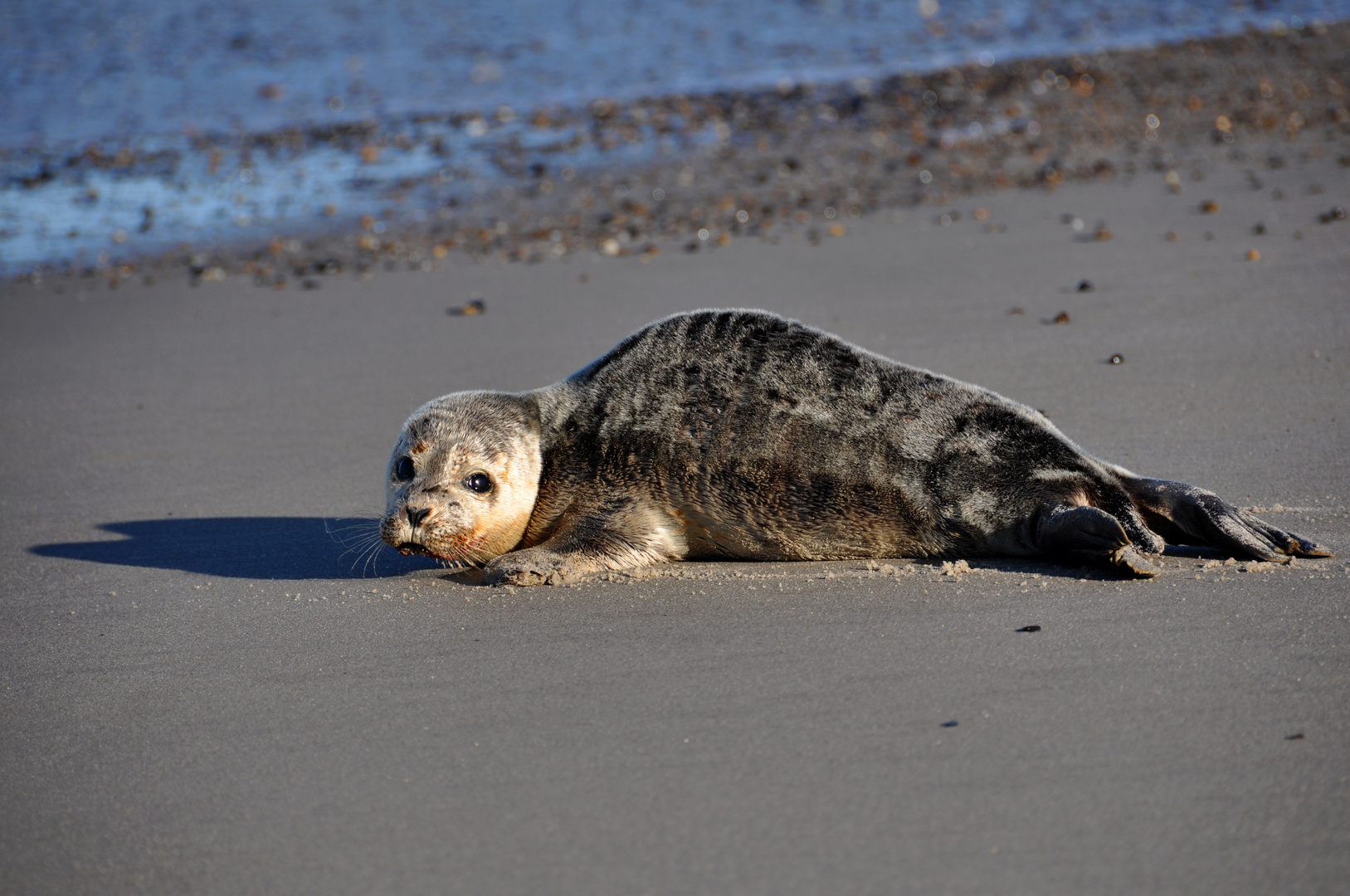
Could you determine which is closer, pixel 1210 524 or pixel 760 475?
pixel 1210 524

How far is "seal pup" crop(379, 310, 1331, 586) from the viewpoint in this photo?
11.3 ft

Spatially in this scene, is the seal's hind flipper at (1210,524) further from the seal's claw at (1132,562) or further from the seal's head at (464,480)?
the seal's head at (464,480)

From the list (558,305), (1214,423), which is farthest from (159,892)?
(558,305)

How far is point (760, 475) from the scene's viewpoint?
3650 mm

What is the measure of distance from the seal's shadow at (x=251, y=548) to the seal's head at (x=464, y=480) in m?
0.25

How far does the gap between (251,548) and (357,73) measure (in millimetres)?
11341

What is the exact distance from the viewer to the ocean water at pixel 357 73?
9.91 m

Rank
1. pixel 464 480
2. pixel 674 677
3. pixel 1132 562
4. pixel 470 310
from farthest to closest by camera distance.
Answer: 1. pixel 470 310
2. pixel 464 480
3. pixel 1132 562
4. pixel 674 677

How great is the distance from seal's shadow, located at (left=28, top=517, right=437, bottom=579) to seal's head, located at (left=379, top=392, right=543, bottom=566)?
0.25 metres

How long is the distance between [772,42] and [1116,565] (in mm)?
11762

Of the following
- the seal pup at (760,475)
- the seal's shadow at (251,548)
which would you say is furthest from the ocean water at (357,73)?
the seal pup at (760,475)

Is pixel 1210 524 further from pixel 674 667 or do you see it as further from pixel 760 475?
pixel 674 667

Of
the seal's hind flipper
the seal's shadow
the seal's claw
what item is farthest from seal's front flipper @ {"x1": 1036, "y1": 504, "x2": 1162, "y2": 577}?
the seal's shadow

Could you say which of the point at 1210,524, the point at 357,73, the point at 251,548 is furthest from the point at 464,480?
the point at 357,73
